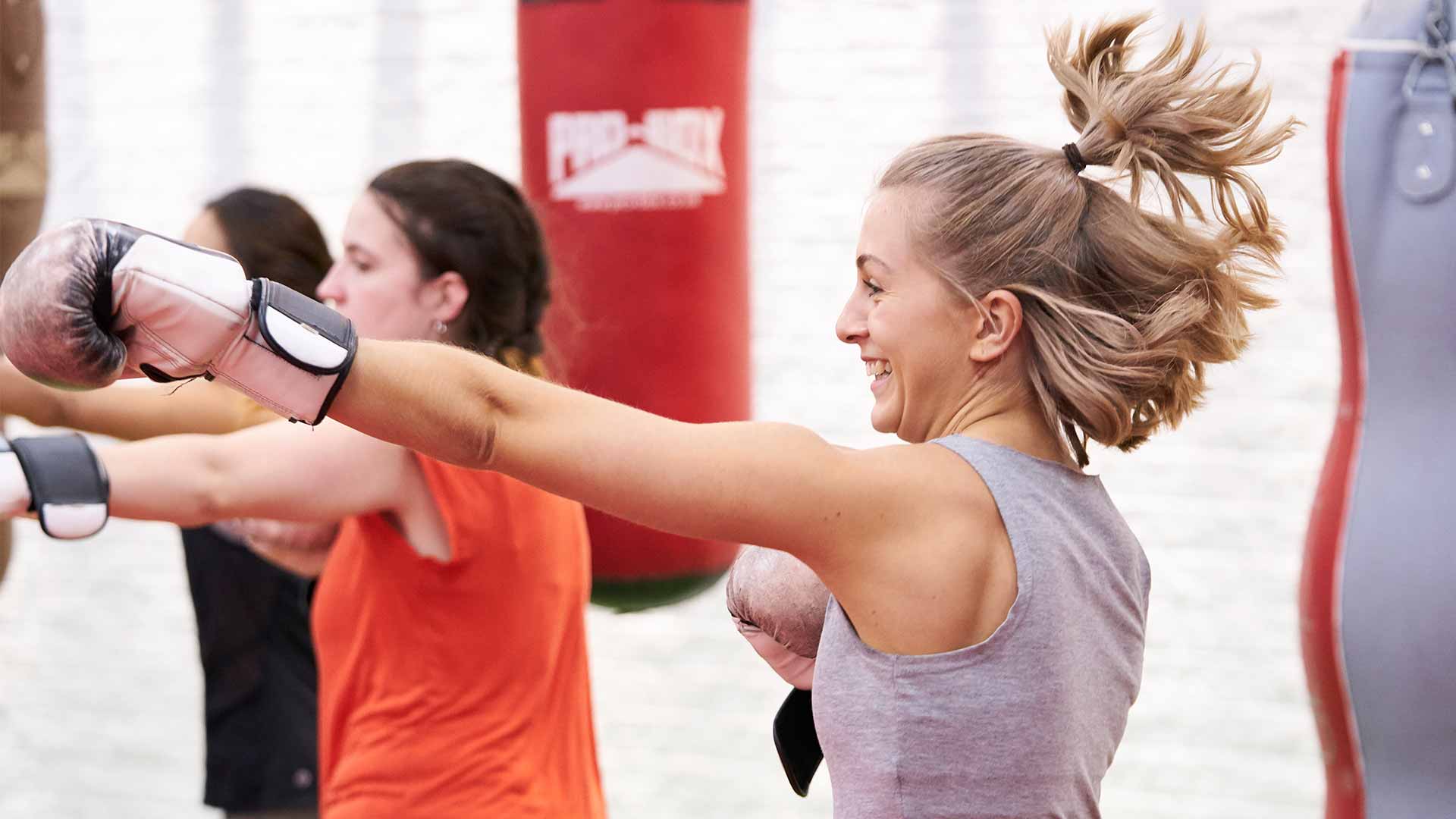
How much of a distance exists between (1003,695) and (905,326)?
302 millimetres

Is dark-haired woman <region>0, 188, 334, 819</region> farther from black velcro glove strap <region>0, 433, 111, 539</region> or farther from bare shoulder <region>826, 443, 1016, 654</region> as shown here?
bare shoulder <region>826, 443, 1016, 654</region>

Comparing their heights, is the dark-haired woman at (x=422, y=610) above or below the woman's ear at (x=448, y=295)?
below

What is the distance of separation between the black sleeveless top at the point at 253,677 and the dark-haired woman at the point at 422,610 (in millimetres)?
607

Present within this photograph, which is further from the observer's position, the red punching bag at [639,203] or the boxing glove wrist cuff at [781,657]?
the red punching bag at [639,203]

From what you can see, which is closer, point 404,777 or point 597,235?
point 404,777

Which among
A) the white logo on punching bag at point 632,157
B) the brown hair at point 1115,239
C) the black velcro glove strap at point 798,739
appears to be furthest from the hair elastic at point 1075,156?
the white logo on punching bag at point 632,157

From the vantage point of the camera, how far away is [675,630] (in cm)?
330


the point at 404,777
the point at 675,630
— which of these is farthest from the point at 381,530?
the point at 675,630

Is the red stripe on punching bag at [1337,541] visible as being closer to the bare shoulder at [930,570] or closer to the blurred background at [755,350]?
the blurred background at [755,350]

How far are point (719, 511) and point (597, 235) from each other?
1459 millimetres

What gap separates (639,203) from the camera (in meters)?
2.38

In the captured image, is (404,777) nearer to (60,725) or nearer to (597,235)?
(597,235)

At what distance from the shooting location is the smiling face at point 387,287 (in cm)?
189

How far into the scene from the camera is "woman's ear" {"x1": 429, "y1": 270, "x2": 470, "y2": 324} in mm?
1909
